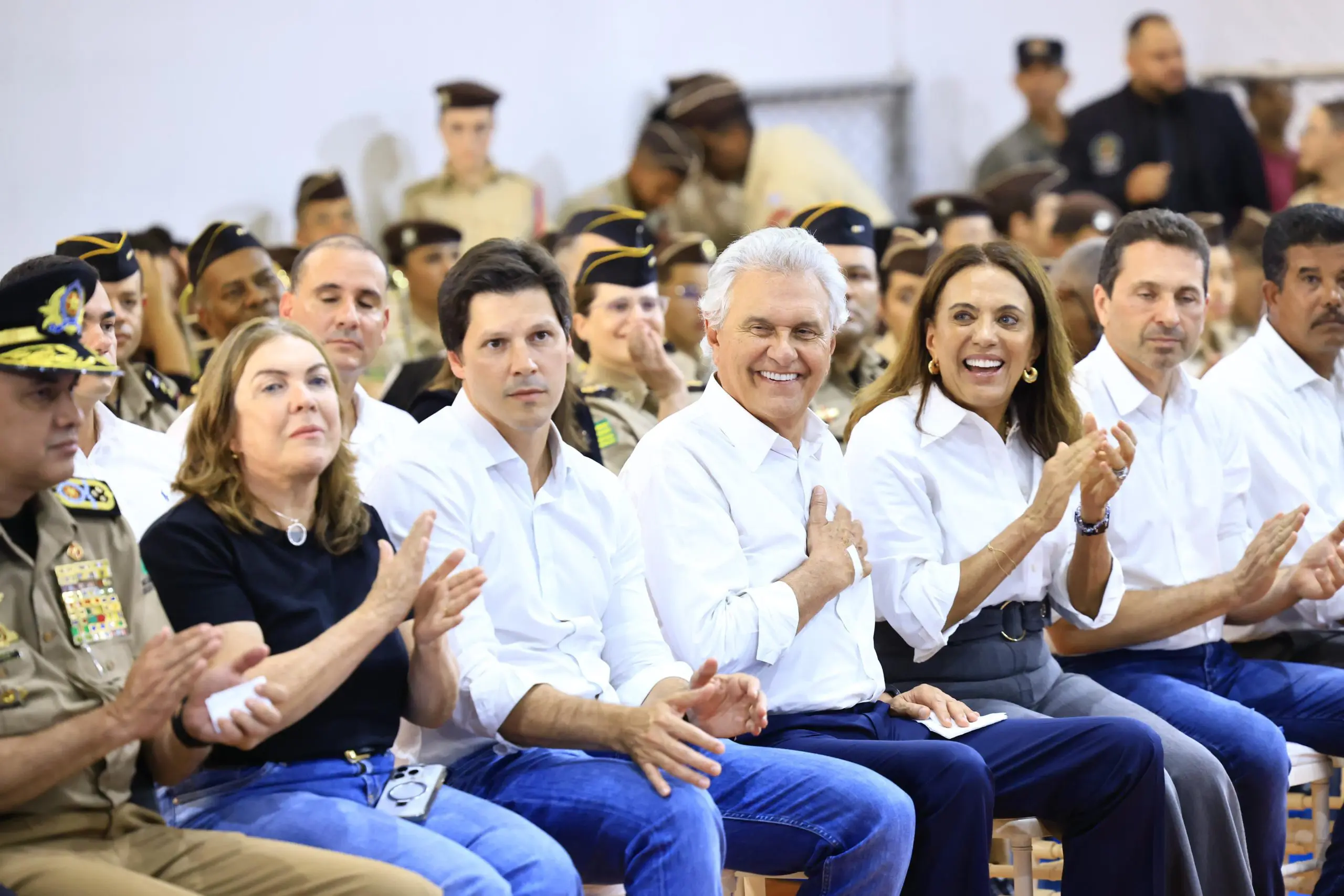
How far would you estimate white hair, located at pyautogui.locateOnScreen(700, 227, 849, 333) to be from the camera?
2949mm

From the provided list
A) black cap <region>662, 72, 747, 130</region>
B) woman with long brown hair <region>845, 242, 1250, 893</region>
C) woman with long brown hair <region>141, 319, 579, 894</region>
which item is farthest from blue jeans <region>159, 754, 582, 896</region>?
black cap <region>662, 72, 747, 130</region>

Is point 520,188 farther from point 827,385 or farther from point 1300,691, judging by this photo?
point 1300,691

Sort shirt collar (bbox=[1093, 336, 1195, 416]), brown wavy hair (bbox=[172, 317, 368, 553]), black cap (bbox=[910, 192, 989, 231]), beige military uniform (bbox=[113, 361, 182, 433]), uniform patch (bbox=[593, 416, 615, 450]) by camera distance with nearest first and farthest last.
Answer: brown wavy hair (bbox=[172, 317, 368, 553]), shirt collar (bbox=[1093, 336, 1195, 416]), beige military uniform (bbox=[113, 361, 182, 433]), uniform patch (bbox=[593, 416, 615, 450]), black cap (bbox=[910, 192, 989, 231])

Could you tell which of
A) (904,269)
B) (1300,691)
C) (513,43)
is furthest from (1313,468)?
(513,43)

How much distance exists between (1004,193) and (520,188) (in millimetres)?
2353

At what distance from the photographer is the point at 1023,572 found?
3.12m

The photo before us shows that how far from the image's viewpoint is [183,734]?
221cm

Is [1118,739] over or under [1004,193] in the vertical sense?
under

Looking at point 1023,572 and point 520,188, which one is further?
point 520,188

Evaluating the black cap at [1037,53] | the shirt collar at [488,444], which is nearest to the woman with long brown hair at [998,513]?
the shirt collar at [488,444]

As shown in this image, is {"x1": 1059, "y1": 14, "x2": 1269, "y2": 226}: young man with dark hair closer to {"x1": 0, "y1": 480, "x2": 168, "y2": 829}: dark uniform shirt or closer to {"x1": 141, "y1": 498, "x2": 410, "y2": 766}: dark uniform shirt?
{"x1": 141, "y1": 498, "x2": 410, "y2": 766}: dark uniform shirt

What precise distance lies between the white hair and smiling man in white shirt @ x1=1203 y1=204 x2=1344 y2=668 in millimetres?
1282

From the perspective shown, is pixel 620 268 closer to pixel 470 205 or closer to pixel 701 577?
pixel 701 577

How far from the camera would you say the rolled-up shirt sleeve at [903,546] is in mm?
2955
